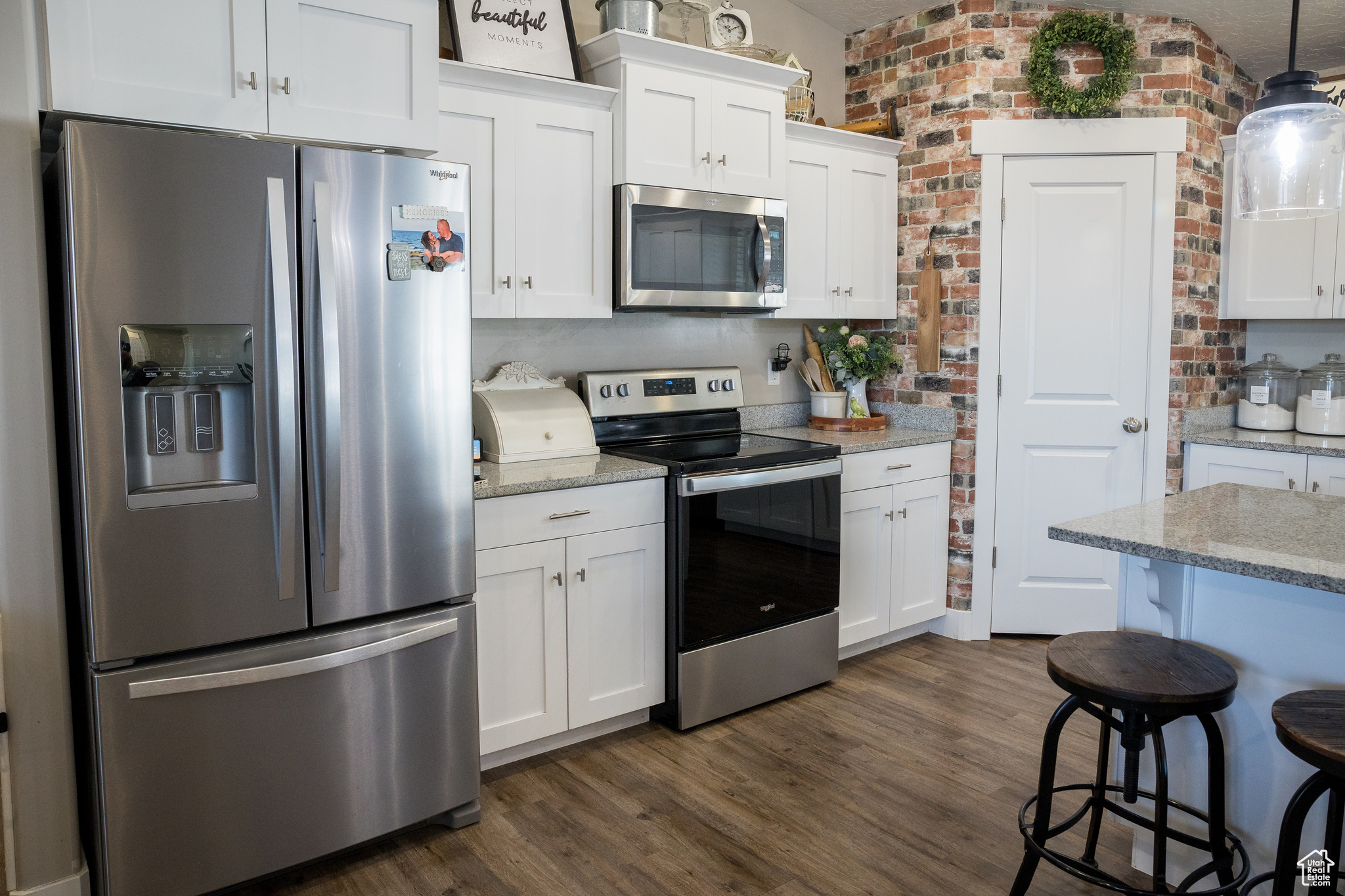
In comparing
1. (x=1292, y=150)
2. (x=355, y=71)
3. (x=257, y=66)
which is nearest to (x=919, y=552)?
(x=1292, y=150)

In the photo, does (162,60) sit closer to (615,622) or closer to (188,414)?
(188,414)

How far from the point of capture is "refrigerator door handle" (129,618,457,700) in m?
1.94

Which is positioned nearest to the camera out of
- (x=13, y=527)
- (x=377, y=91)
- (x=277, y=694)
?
(x=13, y=527)

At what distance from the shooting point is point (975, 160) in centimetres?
378

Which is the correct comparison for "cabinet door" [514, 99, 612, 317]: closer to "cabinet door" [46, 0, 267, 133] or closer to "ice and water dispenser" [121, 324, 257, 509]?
"cabinet door" [46, 0, 267, 133]

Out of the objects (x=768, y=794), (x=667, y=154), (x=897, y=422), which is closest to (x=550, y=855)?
(x=768, y=794)

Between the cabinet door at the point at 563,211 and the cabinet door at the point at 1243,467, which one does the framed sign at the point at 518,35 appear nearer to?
the cabinet door at the point at 563,211

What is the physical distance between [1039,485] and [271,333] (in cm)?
308

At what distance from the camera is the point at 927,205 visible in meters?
3.94

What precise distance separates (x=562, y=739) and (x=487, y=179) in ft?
5.79

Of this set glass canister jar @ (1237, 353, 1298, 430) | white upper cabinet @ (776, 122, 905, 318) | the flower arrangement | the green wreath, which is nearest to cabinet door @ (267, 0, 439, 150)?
white upper cabinet @ (776, 122, 905, 318)

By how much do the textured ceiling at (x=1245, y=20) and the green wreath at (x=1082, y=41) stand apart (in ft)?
0.48

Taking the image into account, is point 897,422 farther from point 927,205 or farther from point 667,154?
point 667,154

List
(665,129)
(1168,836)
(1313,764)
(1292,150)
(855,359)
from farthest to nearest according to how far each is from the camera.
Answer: (855,359) → (665,129) → (1168,836) → (1292,150) → (1313,764)
